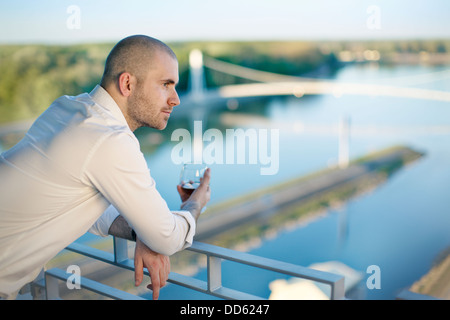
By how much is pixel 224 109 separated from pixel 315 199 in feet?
18.7

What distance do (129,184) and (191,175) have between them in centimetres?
23

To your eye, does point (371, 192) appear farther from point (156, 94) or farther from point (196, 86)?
point (156, 94)

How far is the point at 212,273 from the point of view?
0.59 metres

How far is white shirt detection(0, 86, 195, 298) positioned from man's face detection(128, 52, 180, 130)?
0.05 meters

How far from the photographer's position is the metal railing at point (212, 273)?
0.48m

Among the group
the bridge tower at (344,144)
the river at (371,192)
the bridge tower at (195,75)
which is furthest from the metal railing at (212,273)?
the bridge tower at (344,144)

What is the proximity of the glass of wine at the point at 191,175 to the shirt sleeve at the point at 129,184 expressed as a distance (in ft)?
0.60

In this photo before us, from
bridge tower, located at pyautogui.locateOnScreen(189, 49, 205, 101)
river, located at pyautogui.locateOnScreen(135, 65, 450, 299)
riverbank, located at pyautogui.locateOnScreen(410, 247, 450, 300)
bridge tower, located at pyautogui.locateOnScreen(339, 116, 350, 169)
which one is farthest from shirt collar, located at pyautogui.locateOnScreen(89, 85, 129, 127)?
bridge tower, located at pyautogui.locateOnScreen(339, 116, 350, 169)

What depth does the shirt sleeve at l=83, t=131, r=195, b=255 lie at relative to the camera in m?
0.49

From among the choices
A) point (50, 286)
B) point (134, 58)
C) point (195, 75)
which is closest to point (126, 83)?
point (134, 58)

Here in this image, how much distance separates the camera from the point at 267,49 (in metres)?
18.1

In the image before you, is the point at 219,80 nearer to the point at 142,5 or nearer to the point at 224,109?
the point at 224,109

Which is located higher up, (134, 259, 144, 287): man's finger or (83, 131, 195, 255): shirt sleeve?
(83, 131, 195, 255): shirt sleeve

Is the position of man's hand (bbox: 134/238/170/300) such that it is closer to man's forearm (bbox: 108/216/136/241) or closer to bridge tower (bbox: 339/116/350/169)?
man's forearm (bbox: 108/216/136/241)
